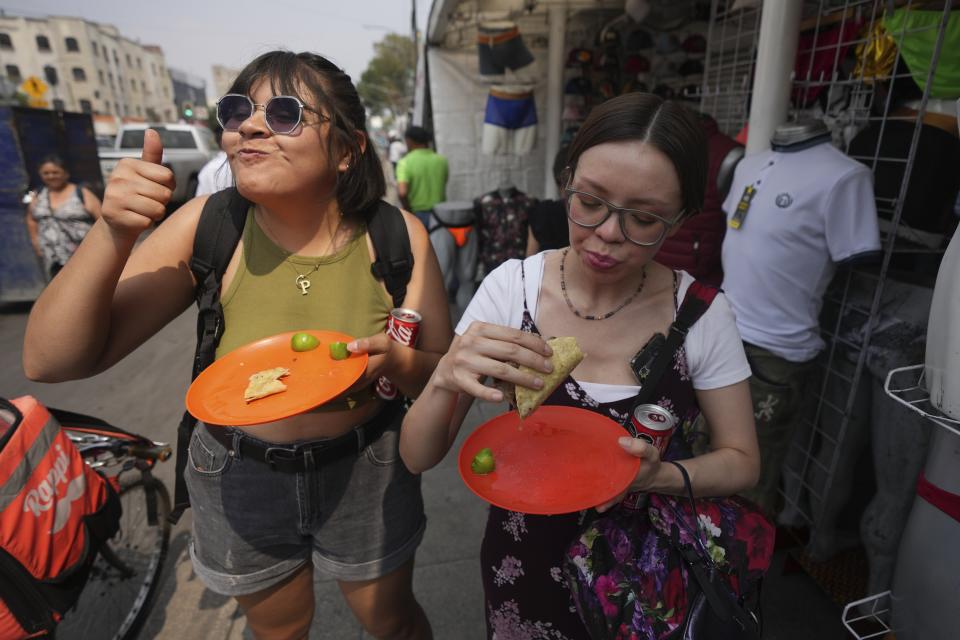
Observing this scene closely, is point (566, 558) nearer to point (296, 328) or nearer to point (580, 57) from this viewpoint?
point (296, 328)

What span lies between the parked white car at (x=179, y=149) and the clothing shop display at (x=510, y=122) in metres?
9.52

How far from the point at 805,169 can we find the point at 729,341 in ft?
5.98

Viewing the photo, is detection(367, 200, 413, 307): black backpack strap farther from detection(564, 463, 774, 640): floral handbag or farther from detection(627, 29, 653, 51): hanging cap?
detection(627, 29, 653, 51): hanging cap

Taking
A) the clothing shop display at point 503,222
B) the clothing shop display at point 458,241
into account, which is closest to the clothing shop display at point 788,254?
the clothing shop display at point 503,222

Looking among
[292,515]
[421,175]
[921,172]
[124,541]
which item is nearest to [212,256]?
[292,515]

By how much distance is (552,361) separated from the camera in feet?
3.91

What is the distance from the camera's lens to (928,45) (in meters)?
2.40

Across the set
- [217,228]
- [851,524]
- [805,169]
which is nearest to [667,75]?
[805,169]

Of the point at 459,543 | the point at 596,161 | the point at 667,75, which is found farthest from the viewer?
the point at 667,75

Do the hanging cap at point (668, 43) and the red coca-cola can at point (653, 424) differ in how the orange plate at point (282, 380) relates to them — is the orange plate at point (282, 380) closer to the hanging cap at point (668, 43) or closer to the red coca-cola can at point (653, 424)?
the red coca-cola can at point (653, 424)

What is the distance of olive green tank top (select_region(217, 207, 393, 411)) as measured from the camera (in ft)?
5.59

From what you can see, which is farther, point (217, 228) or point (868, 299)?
point (868, 299)

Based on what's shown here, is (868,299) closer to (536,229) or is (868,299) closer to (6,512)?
(536,229)

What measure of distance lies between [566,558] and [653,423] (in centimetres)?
39
